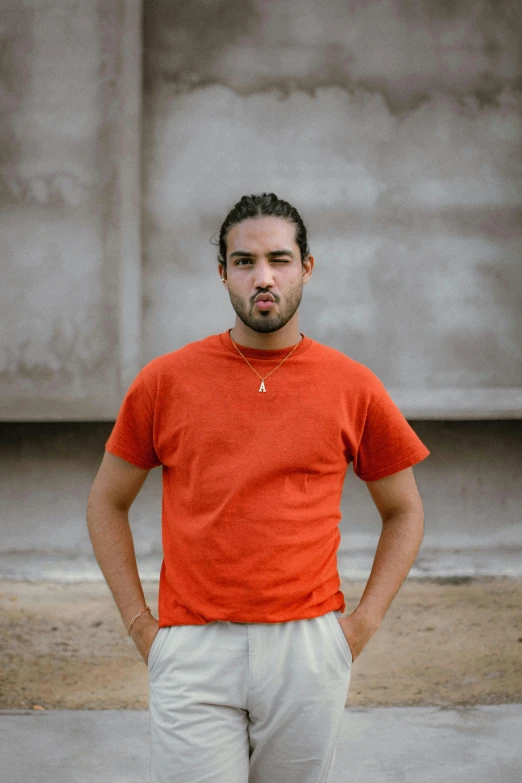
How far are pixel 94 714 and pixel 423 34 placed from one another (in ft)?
15.4

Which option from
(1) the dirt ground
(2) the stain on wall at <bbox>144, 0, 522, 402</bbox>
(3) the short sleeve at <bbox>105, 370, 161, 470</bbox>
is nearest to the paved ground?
(1) the dirt ground

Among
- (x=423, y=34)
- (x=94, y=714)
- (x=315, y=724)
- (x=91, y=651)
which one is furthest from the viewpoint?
(x=423, y=34)

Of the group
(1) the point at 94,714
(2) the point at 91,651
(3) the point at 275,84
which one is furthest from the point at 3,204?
(1) the point at 94,714

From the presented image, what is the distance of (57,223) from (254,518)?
3857 mm

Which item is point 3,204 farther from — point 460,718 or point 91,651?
point 460,718

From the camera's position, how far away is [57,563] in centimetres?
536

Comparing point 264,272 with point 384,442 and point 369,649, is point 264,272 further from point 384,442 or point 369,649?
point 369,649

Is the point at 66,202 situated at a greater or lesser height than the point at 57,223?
greater

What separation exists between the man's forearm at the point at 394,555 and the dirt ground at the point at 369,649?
1.96m

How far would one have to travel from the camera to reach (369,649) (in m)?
4.45

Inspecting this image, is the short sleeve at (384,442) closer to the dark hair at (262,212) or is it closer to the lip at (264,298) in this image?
the lip at (264,298)

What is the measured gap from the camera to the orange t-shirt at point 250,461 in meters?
1.80

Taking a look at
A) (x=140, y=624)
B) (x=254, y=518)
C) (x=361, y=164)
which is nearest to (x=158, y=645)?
(x=140, y=624)

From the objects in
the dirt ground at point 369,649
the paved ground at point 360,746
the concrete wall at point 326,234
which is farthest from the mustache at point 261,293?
the concrete wall at point 326,234
